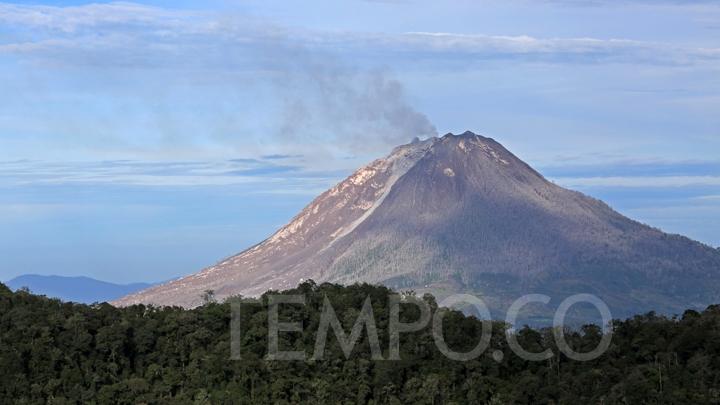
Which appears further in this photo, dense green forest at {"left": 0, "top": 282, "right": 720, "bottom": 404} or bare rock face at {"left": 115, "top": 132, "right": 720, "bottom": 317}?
bare rock face at {"left": 115, "top": 132, "right": 720, "bottom": 317}

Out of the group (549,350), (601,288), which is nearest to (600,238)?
(601,288)

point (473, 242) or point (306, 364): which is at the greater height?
point (473, 242)

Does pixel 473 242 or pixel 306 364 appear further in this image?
pixel 473 242

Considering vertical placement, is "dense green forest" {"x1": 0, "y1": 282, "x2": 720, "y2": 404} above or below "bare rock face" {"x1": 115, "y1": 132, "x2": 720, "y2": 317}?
below

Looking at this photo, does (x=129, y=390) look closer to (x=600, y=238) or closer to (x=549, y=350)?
(x=549, y=350)
